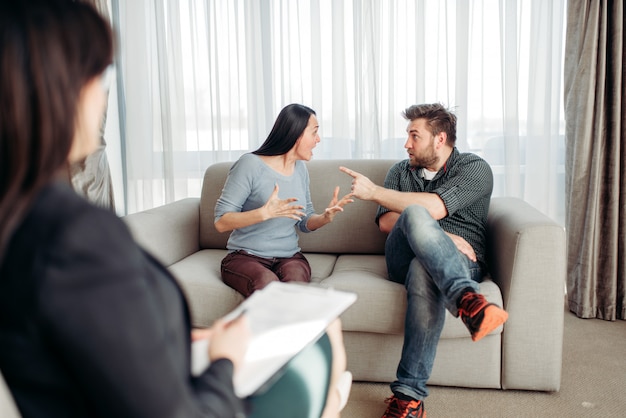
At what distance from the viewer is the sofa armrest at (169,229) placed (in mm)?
2283

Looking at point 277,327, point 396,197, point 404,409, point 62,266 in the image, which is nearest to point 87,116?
point 62,266

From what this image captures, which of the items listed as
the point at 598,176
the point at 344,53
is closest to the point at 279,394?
the point at 598,176

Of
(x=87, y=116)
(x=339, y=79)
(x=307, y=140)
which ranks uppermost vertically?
(x=339, y=79)

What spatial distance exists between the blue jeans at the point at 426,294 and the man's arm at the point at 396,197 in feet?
0.68

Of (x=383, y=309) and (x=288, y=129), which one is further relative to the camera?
(x=288, y=129)

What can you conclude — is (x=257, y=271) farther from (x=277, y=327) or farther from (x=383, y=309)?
(x=277, y=327)

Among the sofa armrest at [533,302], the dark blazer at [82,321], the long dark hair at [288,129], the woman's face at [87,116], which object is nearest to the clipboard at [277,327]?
the dark blazer at [82,321]

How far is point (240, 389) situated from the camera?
838 mm

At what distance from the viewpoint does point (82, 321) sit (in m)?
0.60

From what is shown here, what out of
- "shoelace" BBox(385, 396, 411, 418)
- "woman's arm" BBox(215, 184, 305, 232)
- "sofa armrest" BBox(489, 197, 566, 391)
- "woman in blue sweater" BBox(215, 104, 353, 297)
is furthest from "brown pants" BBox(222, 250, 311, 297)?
"sofa armrest" BBox(489, 197, 566, 391)

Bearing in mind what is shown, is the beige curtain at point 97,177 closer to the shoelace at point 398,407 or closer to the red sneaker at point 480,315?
the shoelace at point 398,407

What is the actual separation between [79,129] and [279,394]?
543mm

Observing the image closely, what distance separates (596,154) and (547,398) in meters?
1.26

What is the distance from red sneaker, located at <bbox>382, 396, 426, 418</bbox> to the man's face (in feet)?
3.26
